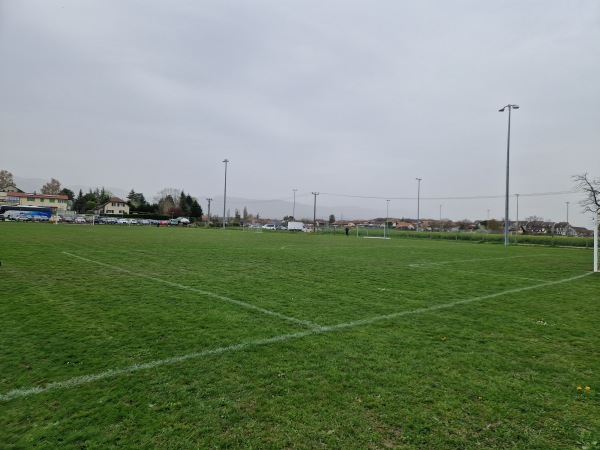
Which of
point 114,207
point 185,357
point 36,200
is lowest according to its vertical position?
point 185,357

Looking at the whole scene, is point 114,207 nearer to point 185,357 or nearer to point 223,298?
point 223,298

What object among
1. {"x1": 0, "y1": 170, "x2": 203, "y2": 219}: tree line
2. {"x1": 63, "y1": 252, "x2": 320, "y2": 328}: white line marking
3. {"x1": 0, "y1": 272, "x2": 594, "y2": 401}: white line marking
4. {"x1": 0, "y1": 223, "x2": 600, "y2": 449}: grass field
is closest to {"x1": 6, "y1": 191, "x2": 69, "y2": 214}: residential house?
{"x1": 0, "y1": 170, "x2": 203, "y2": 219}: tree line

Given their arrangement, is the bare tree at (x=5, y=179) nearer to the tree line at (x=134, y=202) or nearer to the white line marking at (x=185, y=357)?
the tree line at (x=134, y=202)

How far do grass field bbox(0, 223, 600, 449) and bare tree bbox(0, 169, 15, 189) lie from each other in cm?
12813

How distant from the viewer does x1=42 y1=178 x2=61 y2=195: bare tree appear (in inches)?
4476

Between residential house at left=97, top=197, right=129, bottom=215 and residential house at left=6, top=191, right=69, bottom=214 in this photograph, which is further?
residential house at left=97, top=197, right=129, bottom=215

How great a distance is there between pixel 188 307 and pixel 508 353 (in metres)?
5.12

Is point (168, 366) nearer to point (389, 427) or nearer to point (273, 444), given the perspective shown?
point (273, 444)

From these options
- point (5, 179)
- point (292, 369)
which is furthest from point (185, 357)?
point (5, 179)

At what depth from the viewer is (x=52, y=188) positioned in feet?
374

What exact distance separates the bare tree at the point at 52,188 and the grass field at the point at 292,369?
12917cm

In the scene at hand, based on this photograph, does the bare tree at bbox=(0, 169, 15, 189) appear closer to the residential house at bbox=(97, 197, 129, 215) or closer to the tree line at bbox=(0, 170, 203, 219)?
the tree line at bbox=(0, 170, 203, 219)

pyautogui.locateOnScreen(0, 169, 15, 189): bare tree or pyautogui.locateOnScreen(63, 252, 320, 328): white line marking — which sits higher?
pyautogui.locateOnScreen(0, 169, 15, 189): bare tree

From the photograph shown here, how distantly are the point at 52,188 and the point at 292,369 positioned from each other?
137 meters
